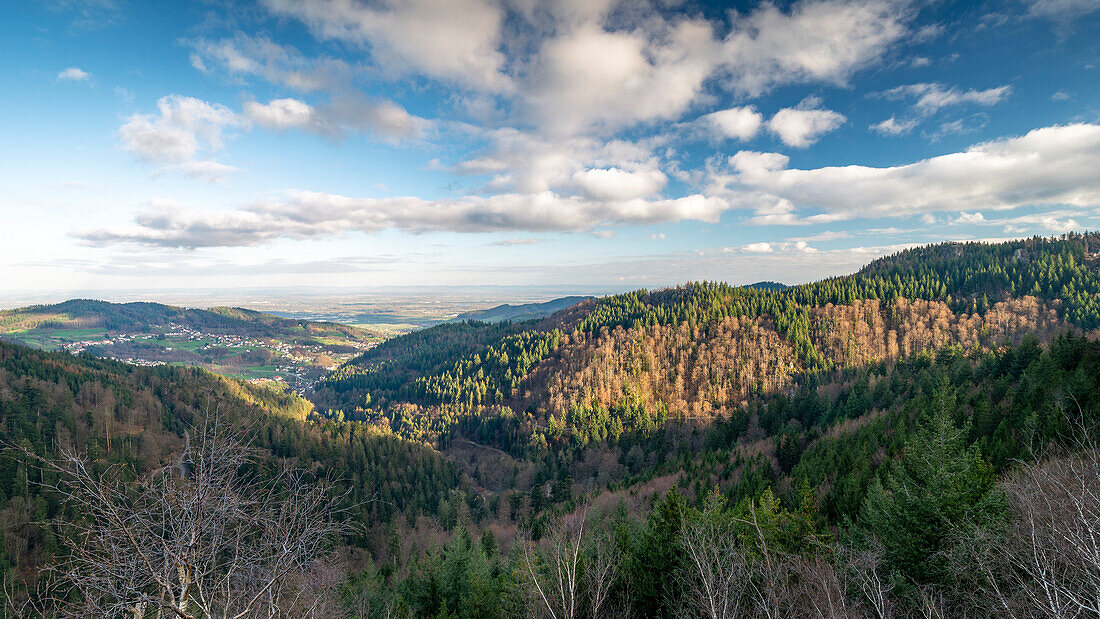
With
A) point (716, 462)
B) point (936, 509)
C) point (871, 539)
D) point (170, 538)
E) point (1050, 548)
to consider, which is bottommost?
point (716, 462)

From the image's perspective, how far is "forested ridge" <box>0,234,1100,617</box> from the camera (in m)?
20.5

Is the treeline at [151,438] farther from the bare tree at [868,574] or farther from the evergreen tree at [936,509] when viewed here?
the evergreen tree at [936,509]

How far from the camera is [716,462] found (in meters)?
83.2

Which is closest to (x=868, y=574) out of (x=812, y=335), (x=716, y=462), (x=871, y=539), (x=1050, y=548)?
(x=871, y=539)

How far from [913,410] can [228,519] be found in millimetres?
80465

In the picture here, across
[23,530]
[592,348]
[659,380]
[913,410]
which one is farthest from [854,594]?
[592,348]

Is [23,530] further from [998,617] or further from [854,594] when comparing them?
[998,617]

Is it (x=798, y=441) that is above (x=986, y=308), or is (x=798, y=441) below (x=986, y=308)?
below

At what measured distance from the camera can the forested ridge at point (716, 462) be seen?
67.4ft

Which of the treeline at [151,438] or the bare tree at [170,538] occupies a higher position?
the bare tree at [170,538]

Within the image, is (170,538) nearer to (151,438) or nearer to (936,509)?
(936,509)

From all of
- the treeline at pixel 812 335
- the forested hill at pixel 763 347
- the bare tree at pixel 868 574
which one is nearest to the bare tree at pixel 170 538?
the bare tree at pixel 868 574

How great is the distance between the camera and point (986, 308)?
184 m

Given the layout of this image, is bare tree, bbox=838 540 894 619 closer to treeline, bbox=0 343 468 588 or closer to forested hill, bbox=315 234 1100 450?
treeline, bbox=0 343 468 588
